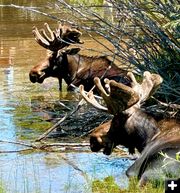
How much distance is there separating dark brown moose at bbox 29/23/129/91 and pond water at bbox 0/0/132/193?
1.03 ft

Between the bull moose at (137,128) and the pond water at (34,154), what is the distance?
1.03ft

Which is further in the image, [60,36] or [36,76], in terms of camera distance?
[36,76]

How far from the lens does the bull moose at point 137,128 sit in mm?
6980

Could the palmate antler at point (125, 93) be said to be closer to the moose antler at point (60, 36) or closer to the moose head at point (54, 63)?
the moose antler at point (60, 36)

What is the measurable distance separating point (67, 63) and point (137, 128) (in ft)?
19.1

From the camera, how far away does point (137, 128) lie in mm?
7379

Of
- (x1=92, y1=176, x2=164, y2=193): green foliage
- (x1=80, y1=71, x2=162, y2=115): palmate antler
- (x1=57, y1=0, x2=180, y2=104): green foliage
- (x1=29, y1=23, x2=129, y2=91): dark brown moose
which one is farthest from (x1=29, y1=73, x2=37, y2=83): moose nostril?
(x1=92, y1=176, x2=164, y2=193): green foliage

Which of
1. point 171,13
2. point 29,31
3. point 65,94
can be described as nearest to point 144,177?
point 171,13

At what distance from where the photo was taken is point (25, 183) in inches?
283

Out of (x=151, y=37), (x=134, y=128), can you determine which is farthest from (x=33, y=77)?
(x=134, y=128)

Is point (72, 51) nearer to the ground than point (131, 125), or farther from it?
nearer to the ground

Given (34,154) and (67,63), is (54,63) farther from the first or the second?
(34,154)

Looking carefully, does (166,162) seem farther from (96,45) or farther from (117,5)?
(96,45)

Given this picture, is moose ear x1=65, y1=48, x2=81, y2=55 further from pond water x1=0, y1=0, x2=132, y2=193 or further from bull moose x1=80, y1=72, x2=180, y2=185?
bull moose x1=80, y1=72, x2=180, y2=185
